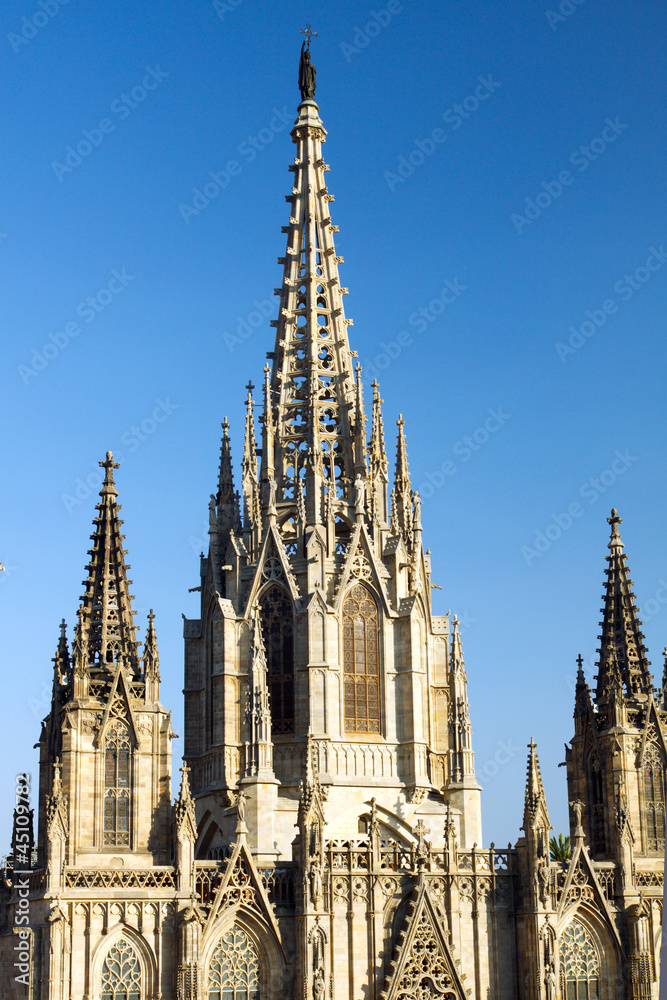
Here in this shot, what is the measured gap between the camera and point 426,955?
5153 cm

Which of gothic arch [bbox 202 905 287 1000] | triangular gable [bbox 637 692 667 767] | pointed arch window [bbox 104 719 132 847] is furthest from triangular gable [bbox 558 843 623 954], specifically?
pointed arch window [bbox 104 719 132 847]

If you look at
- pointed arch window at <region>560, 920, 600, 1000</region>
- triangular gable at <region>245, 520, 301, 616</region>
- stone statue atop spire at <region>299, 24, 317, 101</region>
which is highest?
stone statue atop spire at <region>299, 24, 317, 101</region>

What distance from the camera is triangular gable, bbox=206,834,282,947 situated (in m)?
49.6

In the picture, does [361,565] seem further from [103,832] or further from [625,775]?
[103,832]

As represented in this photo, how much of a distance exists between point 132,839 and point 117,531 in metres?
10.7

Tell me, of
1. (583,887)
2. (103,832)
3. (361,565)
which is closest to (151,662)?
(103,832)

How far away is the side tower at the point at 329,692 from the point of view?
5147cm

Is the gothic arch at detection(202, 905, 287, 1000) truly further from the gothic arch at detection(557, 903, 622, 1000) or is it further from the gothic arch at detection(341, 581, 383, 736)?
the gothic arch at detection(557, 903, 622, 1000)

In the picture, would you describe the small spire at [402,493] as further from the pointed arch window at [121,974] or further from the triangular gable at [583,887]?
the pointed arch window at [121,974]

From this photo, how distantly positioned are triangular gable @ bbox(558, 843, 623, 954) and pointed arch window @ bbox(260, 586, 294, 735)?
11634mm

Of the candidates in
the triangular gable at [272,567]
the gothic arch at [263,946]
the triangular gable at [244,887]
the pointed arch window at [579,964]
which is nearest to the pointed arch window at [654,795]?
the pointed arch window at [579,964]

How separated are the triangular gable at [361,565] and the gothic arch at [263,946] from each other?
13.8m

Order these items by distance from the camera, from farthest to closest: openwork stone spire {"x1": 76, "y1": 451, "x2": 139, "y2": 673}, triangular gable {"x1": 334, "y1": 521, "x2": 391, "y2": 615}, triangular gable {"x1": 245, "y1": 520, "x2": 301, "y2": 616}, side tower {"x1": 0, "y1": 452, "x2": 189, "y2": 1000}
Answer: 1. triangular gable {"x1": 334, "y1": 521, "x2": 391, "y2": 615}
2. triangular gable {"x1": 245, "y1": 520, "x2": 301, "y2": 616}
3. openwork stone spire {"x1": 76, "y1": 451, "x2": 139, "y2": 673}
4. side tower {"x1": 0, "y1": 452, "x2": 189, "y2": 1000}

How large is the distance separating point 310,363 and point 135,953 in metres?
25.6
